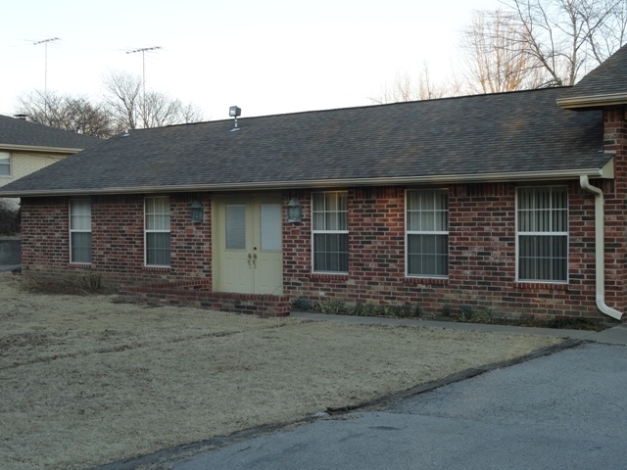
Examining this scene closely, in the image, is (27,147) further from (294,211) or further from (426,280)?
(426,280)

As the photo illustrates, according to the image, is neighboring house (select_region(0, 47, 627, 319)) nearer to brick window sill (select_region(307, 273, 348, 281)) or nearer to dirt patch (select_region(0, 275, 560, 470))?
brick window sill (select_region(307, 273, 348, 281))

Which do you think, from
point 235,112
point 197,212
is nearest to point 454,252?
point 197,212

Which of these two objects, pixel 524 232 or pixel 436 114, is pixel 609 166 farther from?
pixel 436 114

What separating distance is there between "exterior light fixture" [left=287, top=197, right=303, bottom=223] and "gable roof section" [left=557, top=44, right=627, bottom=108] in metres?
5.48

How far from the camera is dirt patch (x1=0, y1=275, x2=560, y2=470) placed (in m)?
7.14

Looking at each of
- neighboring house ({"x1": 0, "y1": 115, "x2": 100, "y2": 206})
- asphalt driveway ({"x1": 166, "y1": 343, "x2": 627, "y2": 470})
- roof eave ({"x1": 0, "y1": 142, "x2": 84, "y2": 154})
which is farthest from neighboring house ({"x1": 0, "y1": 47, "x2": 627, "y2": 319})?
neighboring house ({"x1": 0, "y1": 115, "x2": 100, "y2": 206})

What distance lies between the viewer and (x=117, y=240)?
773 inches

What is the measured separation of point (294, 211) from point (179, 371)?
717 centimetres

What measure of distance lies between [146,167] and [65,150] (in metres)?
17.7

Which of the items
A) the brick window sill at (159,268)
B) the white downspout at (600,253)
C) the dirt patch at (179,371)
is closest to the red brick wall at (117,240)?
the brick window sill at (159,268)

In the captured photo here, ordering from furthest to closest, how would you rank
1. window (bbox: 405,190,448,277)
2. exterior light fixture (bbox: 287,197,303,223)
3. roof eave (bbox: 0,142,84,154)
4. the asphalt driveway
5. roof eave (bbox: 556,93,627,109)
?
roof eave (bbox: 0,142,84,154)
exterior light fixture (bbox: 287,197,303,223)
window (bbox: 405,190,448,277)
roof eave (bbox: 556,93,627,109)
the asphalt driveway

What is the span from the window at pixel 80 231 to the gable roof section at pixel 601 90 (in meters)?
11.8

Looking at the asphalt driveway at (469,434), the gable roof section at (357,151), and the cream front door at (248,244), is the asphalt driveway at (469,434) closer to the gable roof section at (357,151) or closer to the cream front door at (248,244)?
the gable roof section at (357,151)

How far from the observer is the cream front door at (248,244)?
17391 millimetres
